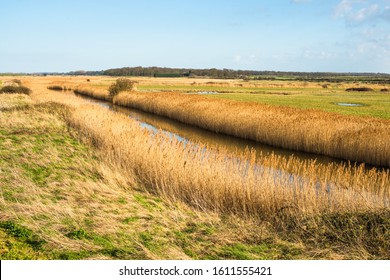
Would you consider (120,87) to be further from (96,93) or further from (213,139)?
(213,139)

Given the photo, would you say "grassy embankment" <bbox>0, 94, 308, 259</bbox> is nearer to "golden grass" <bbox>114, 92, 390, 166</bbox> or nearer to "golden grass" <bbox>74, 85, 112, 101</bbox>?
"golden grass" <bbox>114, 92, 390, 166</bbox>

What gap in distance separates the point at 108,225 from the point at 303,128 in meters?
14.4

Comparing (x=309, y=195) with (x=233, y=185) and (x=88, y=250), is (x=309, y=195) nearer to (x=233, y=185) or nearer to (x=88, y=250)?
(x=233, y=185)

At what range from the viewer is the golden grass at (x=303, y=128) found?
51.9ft

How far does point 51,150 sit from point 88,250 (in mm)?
8564

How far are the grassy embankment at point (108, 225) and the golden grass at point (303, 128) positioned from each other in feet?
36.0

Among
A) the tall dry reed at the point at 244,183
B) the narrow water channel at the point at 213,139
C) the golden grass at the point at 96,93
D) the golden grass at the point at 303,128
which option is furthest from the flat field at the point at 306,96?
the tall dry reed at the point at 244,183

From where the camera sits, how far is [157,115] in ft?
111

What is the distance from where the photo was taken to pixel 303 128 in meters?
18.8

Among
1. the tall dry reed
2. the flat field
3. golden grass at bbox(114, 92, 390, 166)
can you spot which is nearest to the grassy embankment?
the tall dry reed

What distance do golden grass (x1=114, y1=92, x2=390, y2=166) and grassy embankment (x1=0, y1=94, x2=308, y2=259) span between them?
36.0ft

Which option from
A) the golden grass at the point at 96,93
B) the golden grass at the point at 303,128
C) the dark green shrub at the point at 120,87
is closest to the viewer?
the golden grass at the point at 303,128

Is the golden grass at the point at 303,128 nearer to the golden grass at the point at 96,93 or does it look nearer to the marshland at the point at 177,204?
the marshland at the point at 177,204

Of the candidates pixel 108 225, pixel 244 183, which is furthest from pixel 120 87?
pixel 108 225
